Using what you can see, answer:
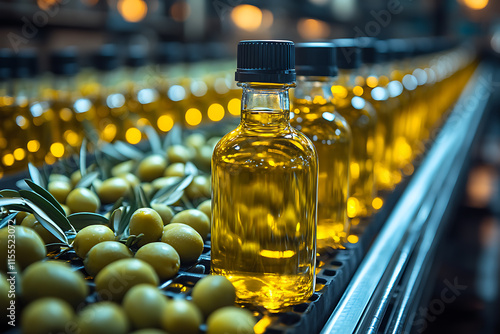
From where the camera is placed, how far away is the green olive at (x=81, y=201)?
2.48 ft

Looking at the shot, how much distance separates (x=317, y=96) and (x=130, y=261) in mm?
418

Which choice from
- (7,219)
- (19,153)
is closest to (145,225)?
(7,219)

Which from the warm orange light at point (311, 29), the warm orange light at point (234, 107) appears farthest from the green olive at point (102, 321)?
the warm orange light at point (311, 29)

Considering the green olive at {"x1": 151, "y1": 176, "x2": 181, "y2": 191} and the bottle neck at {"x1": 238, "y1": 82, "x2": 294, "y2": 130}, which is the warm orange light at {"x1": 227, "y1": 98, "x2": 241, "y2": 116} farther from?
the bottle neck at {"x1": 238, "y1": 82, "x2": 294, "y2": 130}

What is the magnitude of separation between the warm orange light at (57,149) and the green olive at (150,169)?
346mm

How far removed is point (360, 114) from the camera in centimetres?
100

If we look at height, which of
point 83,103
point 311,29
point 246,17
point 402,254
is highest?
point 246,17

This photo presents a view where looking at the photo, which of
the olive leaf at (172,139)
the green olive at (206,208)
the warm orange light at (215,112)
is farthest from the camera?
the warm orange light at (215,112)

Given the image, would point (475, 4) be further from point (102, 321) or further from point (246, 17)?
point (102, 321)

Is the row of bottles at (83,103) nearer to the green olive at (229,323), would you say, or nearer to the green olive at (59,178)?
the green olive at (59,178)

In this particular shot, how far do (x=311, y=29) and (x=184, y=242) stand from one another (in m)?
5.10

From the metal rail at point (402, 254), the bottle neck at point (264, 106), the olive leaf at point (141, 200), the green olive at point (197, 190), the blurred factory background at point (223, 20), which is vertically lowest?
the metal rail at point (402, 254)

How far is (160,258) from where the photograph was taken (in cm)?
59

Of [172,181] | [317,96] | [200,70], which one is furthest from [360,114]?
[200,70]
